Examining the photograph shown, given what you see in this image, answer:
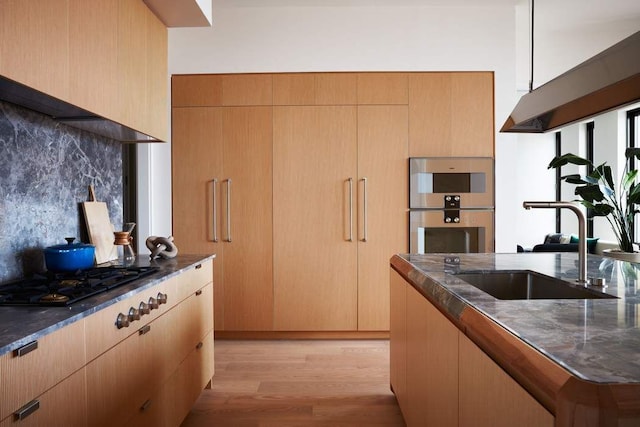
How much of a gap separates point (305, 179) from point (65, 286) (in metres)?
2.43

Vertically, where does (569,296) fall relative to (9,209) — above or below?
below

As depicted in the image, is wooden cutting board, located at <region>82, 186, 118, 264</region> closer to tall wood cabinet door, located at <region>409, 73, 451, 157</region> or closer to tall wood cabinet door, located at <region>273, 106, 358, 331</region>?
tall wood cabinet door, located at <region>273, 106, 358, 331</region>

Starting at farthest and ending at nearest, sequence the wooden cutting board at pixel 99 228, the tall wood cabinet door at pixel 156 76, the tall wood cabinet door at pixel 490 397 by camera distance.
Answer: the tall wood cabinet door at pixel 156 76, the wooden cutting board at pixel 99 228, the tall wood cabinet door at pixel 490 397

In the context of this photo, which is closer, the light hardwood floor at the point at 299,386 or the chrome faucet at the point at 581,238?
the chrome faucet at the point at 581,238

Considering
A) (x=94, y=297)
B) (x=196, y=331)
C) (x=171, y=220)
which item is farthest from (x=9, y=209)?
(x=171, y=220)

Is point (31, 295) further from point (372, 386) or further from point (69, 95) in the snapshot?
point (372, 386)

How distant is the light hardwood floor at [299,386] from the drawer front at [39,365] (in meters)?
1.35

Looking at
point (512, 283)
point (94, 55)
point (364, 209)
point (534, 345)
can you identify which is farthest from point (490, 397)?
point (364, 209)

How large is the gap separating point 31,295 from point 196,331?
109cm

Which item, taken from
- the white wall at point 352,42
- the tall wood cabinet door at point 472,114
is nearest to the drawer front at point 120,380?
the white wall at point 352,42

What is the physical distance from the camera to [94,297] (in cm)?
146

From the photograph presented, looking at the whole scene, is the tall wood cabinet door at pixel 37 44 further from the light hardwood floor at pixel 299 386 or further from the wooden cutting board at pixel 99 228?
the light hardwood floor at pixel 299 386

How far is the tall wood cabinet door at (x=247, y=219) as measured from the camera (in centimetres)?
382

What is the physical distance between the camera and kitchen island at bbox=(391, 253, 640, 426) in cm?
66
